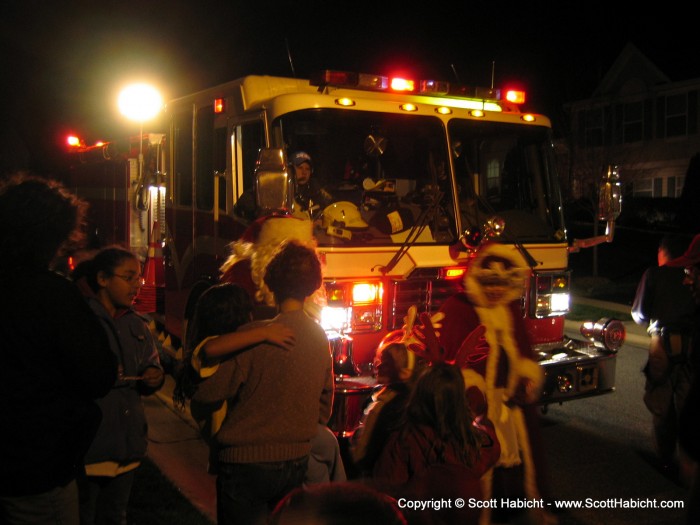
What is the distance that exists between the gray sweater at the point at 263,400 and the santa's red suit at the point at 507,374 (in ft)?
4.40

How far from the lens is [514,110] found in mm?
6195

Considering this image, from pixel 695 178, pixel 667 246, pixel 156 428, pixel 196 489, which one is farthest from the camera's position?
pixel 695 178

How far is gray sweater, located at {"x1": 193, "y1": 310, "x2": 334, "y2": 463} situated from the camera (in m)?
2.68

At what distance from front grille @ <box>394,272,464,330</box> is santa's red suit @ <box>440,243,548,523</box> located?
124cm

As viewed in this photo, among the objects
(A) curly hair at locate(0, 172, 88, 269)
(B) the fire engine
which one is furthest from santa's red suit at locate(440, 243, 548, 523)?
(A) curly hair at locate(0, 172, 88, 269)

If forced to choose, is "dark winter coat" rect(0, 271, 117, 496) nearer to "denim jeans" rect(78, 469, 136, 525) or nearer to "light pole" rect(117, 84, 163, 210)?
"denim jeans" rect(78, 469, 136, 525)

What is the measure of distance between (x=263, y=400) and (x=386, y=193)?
3.01 metres

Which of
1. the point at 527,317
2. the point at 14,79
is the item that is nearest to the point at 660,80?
→ the point at 14,79

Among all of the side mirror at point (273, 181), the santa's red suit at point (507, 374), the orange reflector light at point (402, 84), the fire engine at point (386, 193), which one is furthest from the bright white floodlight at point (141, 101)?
the santa's red suit at point (507, 374)

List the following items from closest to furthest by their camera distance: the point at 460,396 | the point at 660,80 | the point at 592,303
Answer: the point at 460,396
the point at 592,303
the point at 660,80

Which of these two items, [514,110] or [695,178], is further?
[695,178]

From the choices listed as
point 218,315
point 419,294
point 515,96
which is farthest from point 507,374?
point 515,96

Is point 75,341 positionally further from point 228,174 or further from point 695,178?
point 695,178

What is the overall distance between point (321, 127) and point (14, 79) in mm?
20946
